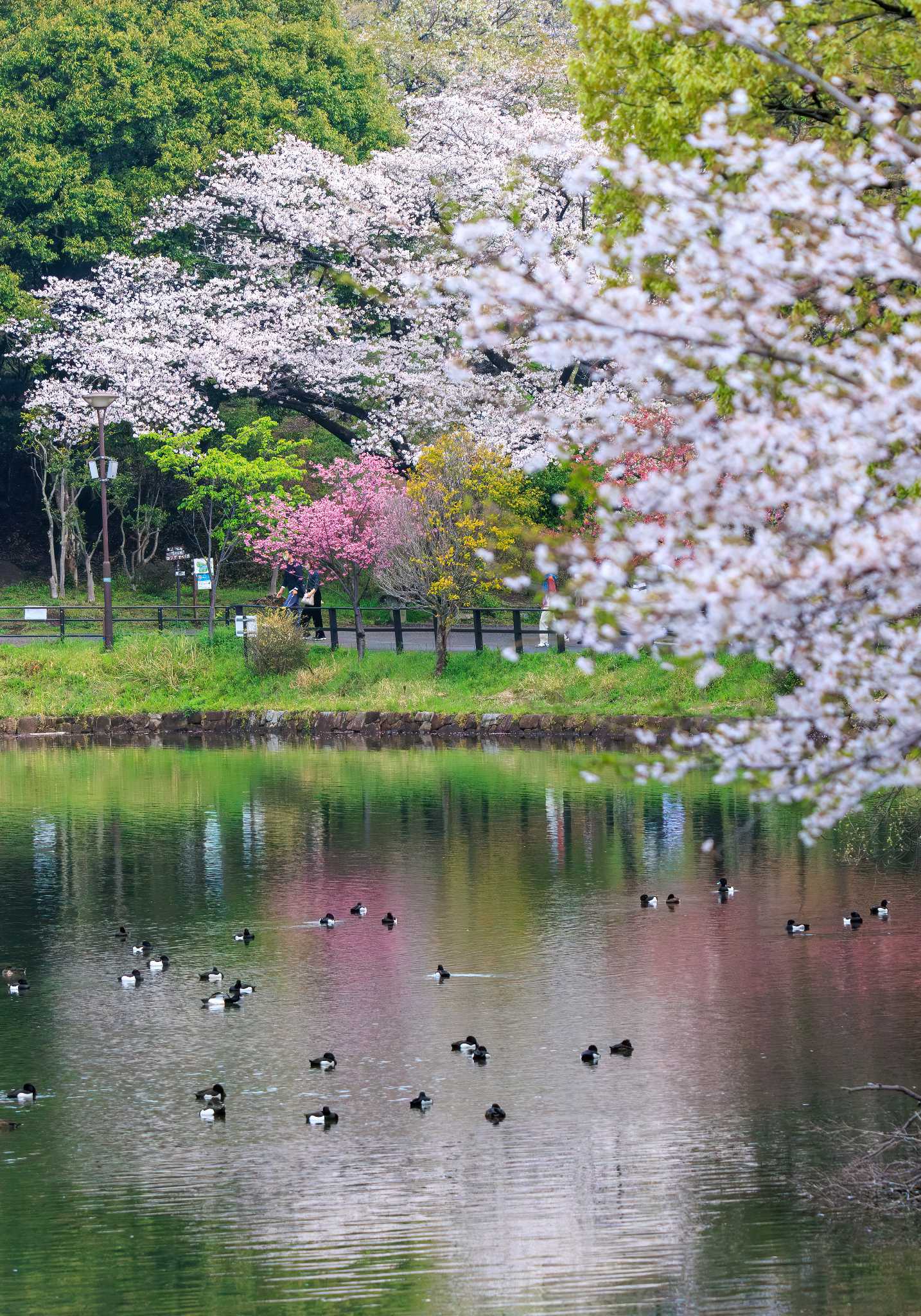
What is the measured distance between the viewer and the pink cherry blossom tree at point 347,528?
38562 mm

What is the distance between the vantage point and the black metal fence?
39.0 meters

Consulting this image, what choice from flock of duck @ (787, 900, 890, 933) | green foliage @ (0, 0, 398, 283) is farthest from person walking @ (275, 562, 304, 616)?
flock of duck @ (787, 900, 890, 933)

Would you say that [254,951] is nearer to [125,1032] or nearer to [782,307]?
[125,1032]

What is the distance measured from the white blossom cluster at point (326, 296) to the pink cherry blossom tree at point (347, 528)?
2.02 m

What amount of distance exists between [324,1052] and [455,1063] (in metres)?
1.16

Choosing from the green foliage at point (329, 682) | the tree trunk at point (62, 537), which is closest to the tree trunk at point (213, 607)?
the green foliage at point (329, 682)

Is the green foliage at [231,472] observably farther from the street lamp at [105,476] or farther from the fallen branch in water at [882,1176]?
the fallen branch in water at [882,1176]

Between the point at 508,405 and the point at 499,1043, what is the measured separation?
90.4ft

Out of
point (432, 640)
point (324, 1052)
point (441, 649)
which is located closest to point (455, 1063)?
point (324, 1052)

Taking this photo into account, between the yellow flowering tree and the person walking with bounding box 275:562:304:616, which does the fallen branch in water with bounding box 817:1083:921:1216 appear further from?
the person walking with bounding box 275:562:304:616

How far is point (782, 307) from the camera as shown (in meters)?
12.3

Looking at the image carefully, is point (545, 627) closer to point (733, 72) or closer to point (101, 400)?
point (101, 400)

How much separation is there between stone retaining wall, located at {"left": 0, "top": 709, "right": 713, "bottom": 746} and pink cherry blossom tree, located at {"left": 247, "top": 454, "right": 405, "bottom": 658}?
285cm

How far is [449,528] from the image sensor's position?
37250 millimetres
